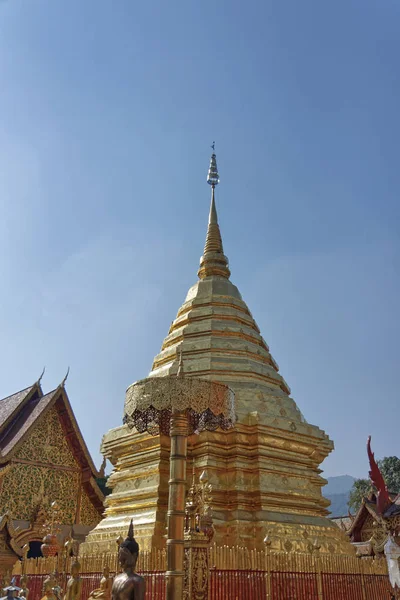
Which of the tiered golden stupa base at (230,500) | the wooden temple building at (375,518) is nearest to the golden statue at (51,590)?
the tiered golden stupa base at (230,500)

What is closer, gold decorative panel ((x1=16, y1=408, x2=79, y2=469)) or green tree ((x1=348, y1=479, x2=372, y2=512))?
gold decorative panel ((x1=16, y1=408, x2=79, y2=469))

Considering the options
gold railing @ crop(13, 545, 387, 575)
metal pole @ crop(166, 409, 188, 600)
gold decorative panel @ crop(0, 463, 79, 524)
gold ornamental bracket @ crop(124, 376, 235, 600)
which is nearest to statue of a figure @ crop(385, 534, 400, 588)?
gold railing @ crop(13, 545, 387, 575)

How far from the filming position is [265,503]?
32.7 feet

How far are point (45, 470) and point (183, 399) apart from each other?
30.3 ft

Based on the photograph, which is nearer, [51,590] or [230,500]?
[51,590]

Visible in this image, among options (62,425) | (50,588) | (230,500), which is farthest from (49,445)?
(50,588)

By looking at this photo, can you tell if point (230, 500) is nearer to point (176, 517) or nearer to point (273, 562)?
point (273, 562)

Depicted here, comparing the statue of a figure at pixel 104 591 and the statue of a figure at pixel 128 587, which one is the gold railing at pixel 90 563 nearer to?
the statue of a figure at pixel 104 591

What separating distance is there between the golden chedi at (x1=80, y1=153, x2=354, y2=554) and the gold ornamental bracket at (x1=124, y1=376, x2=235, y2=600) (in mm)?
1861

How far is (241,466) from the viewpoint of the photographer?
1036cm

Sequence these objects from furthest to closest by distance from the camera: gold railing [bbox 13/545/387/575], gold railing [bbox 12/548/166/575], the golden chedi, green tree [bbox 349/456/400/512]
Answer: green tree [bbox 349/456/400/512]
the golden chedi
gold railing [bbox 12/548/166/575]
gold railing [bbox 13/545/387/575]

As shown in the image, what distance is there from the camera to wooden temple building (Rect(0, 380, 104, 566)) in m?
13.9

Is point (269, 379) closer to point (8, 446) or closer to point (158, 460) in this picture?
point (158, 460)

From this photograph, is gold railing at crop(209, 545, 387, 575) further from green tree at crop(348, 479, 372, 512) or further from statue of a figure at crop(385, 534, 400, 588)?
green tree at crop(348, 479, 372, 512)
